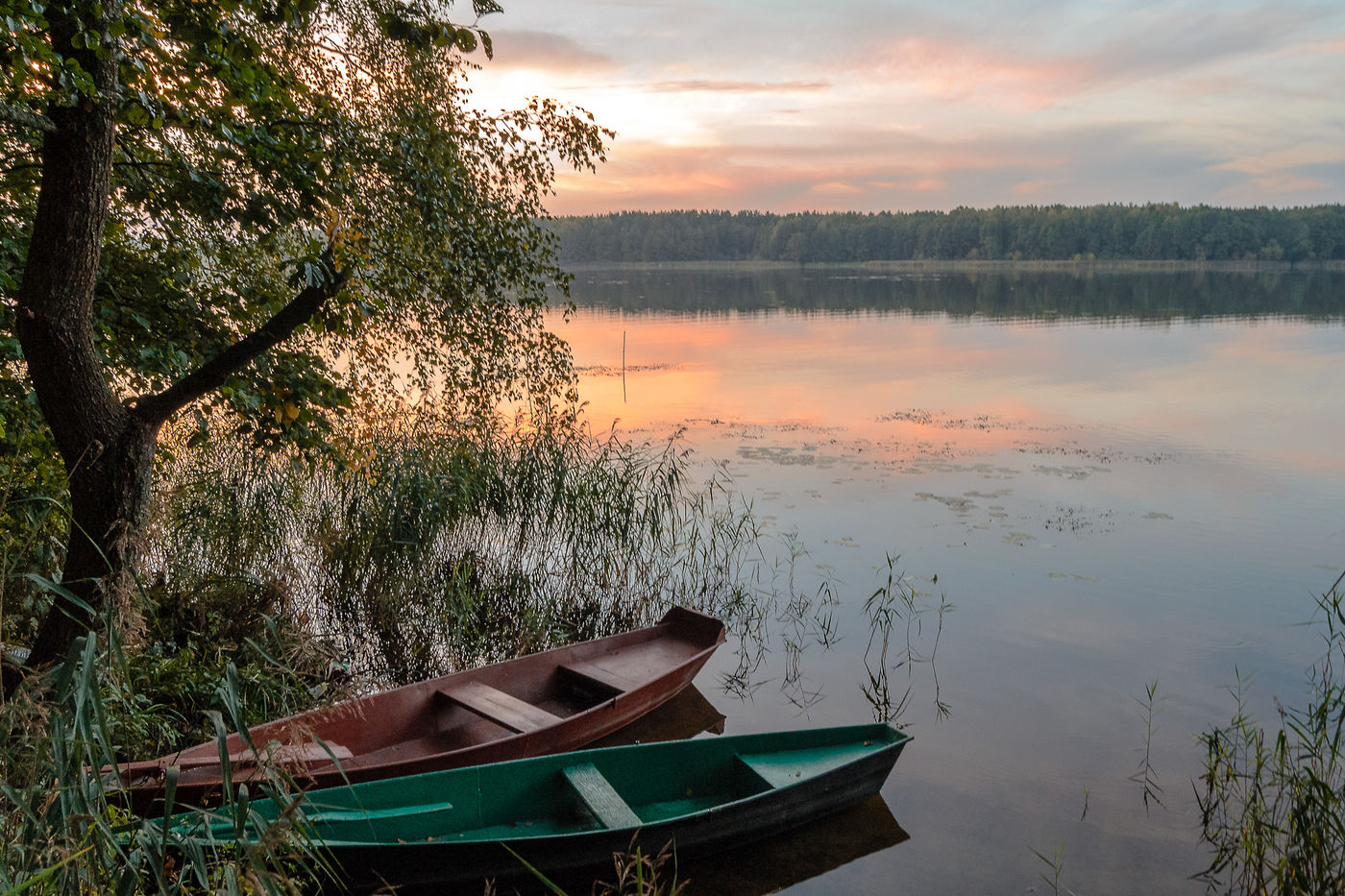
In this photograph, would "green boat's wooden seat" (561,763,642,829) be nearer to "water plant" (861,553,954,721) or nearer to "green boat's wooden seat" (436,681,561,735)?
"green boat's wooden seat" (436,681,561,735)

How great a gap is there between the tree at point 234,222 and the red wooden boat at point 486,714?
0.97 meters

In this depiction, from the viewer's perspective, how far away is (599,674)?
6375mm

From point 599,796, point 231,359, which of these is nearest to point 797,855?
point 599,796

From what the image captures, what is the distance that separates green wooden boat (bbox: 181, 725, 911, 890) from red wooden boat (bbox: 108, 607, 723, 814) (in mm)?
234

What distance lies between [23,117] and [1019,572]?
8.61m

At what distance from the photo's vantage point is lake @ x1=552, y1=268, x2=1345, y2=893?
5344 mm

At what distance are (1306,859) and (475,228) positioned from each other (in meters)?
6.05

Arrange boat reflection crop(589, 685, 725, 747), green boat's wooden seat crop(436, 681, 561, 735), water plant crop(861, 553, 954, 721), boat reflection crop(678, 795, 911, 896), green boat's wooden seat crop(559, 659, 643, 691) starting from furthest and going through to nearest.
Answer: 1. water plant crop(861, 553, 954, 721)
2. boat reflection crop(589, 685, 725, 747)
3. green boat's wooden seat crop(559, 659, 643, 691)
4. green boat's wooden seat crop(436, 681, 561, 735)
5. boat reflection crop(678, 795, 911, 896)

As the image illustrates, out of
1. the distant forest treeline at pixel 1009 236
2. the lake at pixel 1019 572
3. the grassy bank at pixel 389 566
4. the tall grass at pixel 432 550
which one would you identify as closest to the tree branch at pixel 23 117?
the grassy bank at pixel 389 566

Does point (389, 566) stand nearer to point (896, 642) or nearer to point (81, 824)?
point (896, 642)

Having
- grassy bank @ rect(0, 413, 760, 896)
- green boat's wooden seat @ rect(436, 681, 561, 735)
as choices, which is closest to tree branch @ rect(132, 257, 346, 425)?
grassy bank @ rect(0, 413, 760, 896)

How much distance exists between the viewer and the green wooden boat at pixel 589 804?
412cm

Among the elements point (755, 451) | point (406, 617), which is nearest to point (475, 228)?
point (406, 617)

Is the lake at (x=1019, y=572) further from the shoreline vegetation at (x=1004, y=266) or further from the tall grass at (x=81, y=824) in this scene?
the shoreline vegetation at (x=1004, y=266)
